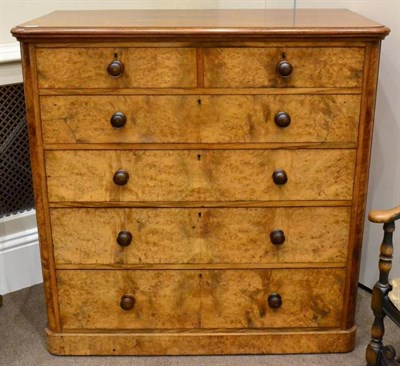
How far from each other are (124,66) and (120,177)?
14.2 inches

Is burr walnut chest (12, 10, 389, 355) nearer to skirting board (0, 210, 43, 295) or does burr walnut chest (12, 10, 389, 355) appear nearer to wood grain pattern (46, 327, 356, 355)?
wood grain pattern (46, 327, 356, 355)

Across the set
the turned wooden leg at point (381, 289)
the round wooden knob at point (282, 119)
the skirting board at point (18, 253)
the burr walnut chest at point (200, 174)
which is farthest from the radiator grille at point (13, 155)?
the turned wooden leg at point (381, 289)

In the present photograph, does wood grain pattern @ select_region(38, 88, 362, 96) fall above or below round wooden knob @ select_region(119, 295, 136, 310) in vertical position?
above

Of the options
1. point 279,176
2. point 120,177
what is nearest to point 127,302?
point 120,177

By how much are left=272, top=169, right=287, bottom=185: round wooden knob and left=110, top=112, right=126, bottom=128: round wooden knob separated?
20.7 inches

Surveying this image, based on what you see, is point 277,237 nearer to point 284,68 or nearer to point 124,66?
point 284,68

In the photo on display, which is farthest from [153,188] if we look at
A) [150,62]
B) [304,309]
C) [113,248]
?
[304,309]

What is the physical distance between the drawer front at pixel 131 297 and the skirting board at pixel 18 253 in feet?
1.90

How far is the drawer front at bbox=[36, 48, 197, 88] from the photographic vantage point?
1802 millimetres

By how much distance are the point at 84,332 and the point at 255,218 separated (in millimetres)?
769

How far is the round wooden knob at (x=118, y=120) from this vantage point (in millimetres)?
1848

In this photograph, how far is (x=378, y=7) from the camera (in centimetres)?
226

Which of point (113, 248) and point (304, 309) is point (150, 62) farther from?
point (304, 309)

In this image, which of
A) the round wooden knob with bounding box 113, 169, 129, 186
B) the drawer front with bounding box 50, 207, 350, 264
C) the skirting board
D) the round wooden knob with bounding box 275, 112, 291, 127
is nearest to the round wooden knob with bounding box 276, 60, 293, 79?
the round wooden knob with bounding box 275, 112, 291, 127
